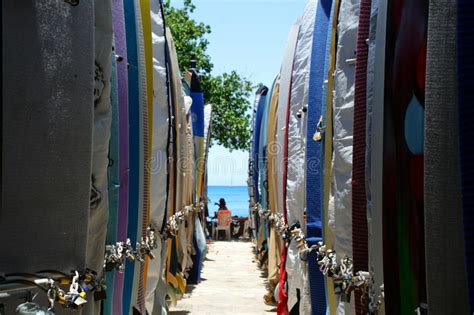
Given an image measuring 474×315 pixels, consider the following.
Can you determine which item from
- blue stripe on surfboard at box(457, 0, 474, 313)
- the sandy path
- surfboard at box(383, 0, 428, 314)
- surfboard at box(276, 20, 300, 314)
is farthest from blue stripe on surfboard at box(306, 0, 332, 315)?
the sandy path

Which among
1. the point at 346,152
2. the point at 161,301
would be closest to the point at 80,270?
the point at 346,152

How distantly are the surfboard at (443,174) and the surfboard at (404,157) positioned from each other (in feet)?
1.00

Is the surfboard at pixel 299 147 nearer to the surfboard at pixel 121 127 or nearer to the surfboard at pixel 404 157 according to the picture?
the surfboard at pixel 121 127

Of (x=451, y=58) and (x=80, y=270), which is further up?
(x=451, y=58)

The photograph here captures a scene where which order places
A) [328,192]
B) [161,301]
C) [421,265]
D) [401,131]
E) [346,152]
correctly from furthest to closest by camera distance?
[161,301]
[328,192]
[346,152]
[401,131]
[421,265]

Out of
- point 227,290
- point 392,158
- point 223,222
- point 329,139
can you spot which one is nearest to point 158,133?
point 329,139

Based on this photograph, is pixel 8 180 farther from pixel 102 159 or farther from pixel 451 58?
pixel 451 58

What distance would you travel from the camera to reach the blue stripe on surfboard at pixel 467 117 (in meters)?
1.23

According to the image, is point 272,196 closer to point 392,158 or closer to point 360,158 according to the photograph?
point 360,158

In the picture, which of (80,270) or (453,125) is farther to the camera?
(80,270)

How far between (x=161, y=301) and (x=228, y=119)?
481 inches

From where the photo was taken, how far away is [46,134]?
5.85 feet

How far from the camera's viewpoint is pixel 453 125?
129 centimetres

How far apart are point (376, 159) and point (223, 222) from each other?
13415 millimetres
